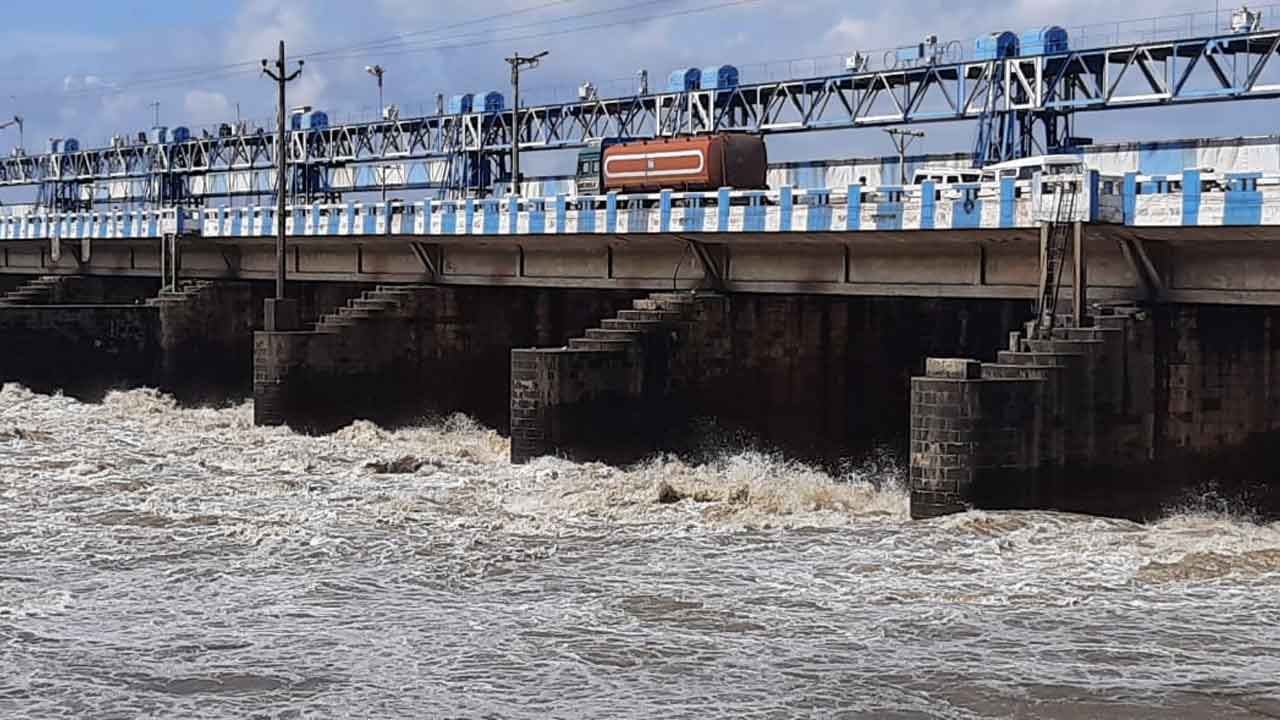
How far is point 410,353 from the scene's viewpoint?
46.6 meters

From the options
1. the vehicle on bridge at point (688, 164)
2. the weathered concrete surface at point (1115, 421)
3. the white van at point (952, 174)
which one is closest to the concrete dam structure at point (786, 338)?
the weathered concrete surface at point (1115, 421)

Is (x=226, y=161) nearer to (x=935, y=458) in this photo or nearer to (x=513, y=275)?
(x=513, y=275)

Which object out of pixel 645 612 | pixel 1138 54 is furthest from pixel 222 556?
pixel 1138 54

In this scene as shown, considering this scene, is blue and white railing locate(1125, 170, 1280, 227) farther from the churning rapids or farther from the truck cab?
the truck cab

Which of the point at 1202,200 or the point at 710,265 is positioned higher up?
the point at 1202,200

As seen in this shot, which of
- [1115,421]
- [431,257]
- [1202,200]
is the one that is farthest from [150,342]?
[1202,200]

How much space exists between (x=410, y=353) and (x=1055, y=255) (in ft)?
70.5

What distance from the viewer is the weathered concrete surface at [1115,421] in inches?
1057

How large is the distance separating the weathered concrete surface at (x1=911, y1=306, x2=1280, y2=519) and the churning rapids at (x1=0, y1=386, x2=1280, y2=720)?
2.60 feet

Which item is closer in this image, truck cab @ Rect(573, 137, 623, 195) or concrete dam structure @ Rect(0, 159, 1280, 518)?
concrete dam structure @ Rect(0, 159, 1280, 518)

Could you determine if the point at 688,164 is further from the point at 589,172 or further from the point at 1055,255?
the point at 1055,255

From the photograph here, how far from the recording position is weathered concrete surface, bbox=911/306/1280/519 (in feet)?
88.1

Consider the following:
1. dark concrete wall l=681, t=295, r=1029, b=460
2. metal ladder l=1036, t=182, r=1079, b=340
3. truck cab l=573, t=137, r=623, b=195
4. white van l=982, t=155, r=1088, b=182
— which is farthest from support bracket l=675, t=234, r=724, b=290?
truck cab l=573, t=137, r=623, b=195

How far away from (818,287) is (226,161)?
76209 millimetres
